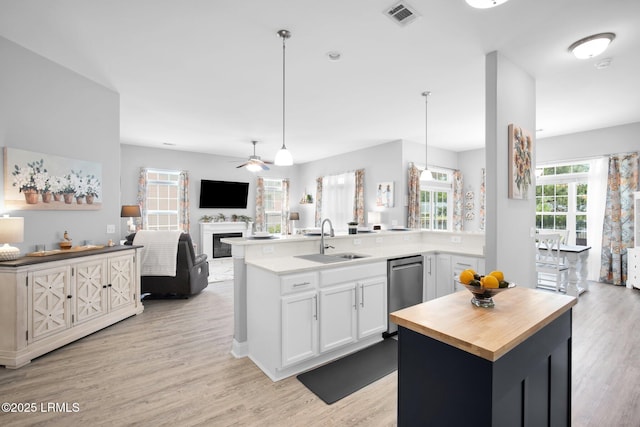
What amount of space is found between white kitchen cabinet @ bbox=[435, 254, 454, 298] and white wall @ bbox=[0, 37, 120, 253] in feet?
13.9

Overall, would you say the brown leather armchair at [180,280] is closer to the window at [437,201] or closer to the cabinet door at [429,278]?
the cabinet door at [429,278]

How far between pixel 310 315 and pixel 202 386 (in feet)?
3.21

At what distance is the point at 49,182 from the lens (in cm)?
314

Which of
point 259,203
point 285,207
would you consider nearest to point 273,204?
point 285,207

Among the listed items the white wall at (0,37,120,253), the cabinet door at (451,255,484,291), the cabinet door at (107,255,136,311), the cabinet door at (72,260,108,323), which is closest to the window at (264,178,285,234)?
the white wall at (0,37,120,253)

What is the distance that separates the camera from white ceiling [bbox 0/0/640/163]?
2.32 m

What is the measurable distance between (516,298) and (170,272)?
4.22 m

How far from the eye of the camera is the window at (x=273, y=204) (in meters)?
9.38

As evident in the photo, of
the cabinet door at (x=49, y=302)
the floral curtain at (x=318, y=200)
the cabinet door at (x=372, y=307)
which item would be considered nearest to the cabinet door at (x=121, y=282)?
the cabinet door at (x=49, y=302)

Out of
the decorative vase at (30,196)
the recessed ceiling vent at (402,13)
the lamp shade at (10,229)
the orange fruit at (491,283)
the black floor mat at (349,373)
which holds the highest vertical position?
the recessed ceiling vent at (402,13)

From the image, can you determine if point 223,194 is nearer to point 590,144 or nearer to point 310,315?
point 310,315

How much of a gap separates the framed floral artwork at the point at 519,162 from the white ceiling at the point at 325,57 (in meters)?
0.76

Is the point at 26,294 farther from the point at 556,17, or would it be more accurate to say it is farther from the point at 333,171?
the point at 333,171

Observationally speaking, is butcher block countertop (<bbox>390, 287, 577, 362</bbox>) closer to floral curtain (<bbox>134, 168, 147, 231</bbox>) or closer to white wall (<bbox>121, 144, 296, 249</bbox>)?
white wall (<bbox>121, 144, 296, 249</bbox>)
